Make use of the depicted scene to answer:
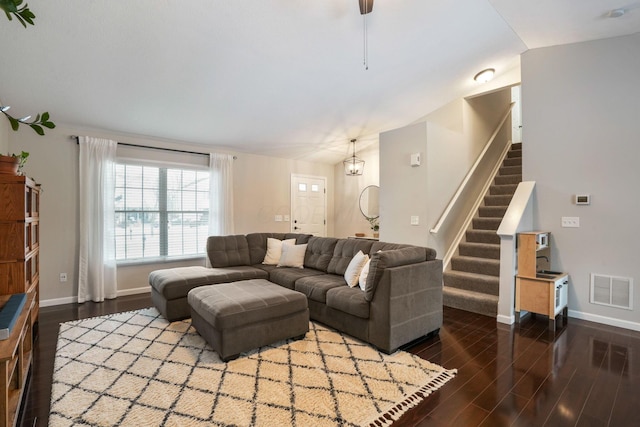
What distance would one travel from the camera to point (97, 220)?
4184mm

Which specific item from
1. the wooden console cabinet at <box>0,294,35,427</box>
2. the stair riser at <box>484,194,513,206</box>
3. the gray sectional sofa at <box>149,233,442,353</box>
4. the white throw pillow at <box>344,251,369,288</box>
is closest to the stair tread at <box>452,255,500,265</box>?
the stair riser at <box>484,194,513,206</box>

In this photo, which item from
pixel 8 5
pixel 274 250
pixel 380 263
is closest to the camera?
pixel 8 5

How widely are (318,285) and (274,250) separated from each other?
4.73ft

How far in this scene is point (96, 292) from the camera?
13.6 feet

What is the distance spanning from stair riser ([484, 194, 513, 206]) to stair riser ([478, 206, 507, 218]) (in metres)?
0.23

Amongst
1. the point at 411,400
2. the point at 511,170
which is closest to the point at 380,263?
the point at 411,400

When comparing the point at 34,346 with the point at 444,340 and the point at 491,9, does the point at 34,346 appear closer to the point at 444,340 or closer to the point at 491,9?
the point at 444,340

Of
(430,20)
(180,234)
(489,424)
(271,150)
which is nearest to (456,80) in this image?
(430,20)

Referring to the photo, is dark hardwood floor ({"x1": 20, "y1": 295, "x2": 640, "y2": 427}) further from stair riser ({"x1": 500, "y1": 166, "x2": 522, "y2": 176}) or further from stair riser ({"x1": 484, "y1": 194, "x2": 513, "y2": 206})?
stair riser ({"x1": 500, "y1": 166, "x2": 522, "y2": 176})

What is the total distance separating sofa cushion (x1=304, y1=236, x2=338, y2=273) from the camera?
3998mm

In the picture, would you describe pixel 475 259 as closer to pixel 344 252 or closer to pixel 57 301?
pixel 344 252

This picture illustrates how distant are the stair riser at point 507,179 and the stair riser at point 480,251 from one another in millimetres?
1791

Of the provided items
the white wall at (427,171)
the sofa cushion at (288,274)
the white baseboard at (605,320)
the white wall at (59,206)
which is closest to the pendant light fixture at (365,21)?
the white wall at (427,171)

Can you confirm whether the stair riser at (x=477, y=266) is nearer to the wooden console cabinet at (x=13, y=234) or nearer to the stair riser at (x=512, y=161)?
the stair riser at (x=512, y=161)
